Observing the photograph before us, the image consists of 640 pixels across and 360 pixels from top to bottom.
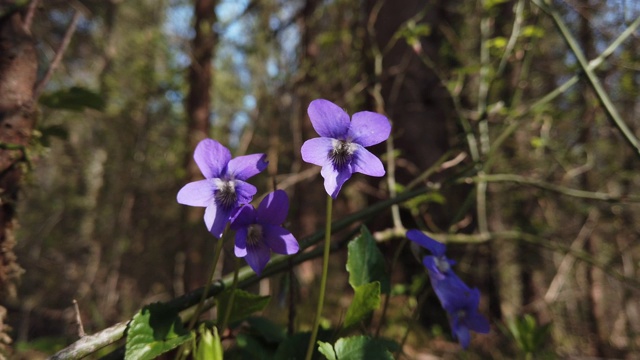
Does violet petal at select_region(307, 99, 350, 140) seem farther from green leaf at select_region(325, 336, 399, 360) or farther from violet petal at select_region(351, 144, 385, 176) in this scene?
green leaf at select_region(325, 336, 399, 360)

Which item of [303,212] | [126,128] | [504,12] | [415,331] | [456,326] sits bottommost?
[415,331]

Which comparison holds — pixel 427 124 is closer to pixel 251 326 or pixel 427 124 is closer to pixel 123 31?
pixel 251 326

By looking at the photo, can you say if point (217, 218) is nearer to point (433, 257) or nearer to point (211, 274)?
point (211, 274)

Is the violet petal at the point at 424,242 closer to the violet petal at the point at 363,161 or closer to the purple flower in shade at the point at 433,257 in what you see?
the purple flower in shade at the point at 433,257

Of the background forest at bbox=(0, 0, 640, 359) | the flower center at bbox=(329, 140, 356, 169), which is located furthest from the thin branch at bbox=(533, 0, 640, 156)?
the flower center at bbox=(329, 140, 356, 169)

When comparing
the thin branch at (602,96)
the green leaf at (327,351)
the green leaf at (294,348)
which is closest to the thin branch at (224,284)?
the green leaf at (294,348)

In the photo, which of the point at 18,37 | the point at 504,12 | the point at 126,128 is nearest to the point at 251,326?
the point at 18,37

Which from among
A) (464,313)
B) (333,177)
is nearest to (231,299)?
(333,177)
